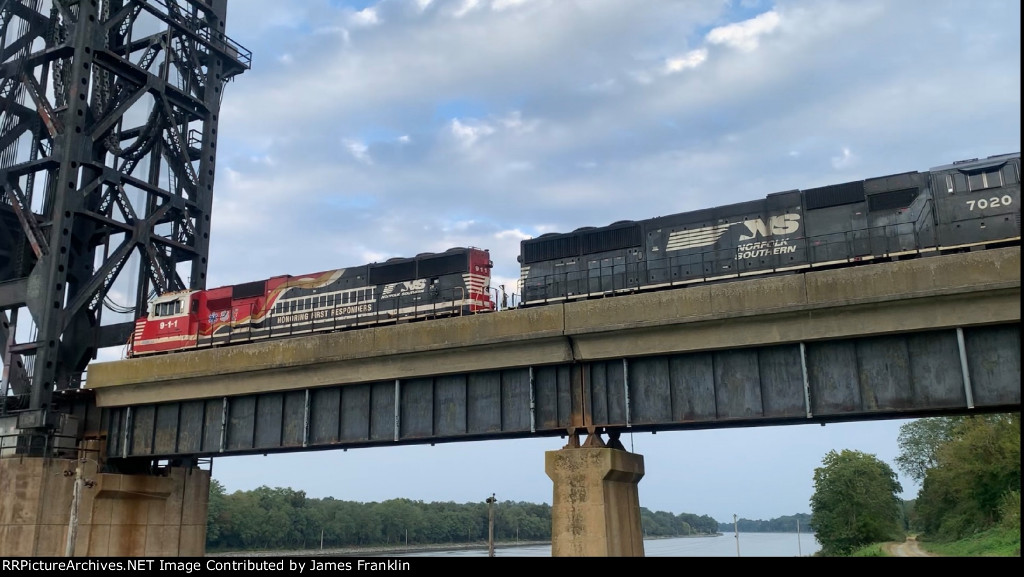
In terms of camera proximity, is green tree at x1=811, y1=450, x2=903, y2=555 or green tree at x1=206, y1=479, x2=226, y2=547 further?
green tree at x1=206, y1=479, x2=226, y2=547

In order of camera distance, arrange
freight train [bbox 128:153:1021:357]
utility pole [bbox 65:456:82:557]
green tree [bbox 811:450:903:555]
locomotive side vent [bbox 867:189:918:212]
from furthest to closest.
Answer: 1. green tree [bbox 811:450:903:555]
2. utility pole [bbox 65:456:82:557]
3. locomotive side vent [bbox 867:189:918:212]
4. freight train [bbox 128:153:1021:357]

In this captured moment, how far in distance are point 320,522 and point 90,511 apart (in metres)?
115

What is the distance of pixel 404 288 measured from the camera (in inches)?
1391

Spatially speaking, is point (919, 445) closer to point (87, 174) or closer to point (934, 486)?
point (934, 486)

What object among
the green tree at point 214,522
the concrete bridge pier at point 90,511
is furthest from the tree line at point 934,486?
the green tree at point 214,522

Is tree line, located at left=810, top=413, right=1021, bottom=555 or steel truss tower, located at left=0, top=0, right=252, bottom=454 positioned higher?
steel truss tower, located at left=0, top=0, right=252, bottom=454

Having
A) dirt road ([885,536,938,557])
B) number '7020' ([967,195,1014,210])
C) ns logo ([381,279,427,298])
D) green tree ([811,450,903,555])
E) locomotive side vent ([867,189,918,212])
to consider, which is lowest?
dirt road ([885,536,938,557])

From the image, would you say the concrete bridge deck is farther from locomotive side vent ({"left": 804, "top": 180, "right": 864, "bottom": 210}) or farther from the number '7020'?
locomotive side vent ({"left": 804, "top": 180, "right": 864, "bottom": 210})

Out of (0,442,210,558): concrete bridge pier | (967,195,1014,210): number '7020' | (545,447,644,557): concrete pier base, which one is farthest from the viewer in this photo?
(0,442,210,558): concrete bridge pier

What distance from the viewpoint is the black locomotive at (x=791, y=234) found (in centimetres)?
2478

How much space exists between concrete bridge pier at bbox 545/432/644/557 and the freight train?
786 centimetres

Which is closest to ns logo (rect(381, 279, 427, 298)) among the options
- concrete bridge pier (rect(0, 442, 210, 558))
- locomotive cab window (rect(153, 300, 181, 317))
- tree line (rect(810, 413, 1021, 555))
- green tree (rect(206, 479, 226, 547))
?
locomotive cab window (rect(153, 300, 181, 317))

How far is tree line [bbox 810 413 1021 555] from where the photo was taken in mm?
53656

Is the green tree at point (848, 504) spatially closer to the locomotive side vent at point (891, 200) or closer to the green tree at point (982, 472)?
the green tree at point (982, 472)
